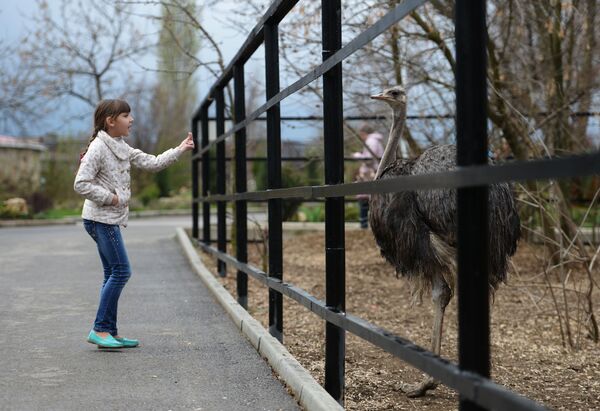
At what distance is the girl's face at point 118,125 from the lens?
591 centimetres

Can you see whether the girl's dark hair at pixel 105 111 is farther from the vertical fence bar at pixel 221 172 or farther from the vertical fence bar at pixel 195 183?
the vertical fence bar at pixel 195 183

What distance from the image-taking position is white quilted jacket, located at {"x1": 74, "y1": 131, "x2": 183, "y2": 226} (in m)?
5.72

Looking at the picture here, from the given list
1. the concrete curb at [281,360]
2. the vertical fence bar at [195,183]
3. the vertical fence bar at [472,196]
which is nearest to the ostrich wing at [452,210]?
the concrete curb at [281,360]

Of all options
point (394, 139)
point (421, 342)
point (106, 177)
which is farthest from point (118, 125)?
point (421, 342)

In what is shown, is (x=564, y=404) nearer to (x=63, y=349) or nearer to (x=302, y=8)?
(x=63, y=349)

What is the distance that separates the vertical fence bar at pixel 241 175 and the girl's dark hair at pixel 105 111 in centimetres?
153

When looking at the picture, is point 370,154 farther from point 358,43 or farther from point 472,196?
point 472,196

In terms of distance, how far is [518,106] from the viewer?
11242 millimetres

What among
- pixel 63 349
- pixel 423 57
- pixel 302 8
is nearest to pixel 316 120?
pixel 423 57

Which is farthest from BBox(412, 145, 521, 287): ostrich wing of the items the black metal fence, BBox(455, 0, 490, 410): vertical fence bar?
BBox(455, 0, 490, 410): vertical fence bar

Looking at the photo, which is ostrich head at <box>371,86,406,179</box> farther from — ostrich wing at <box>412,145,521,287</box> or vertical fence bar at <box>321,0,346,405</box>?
vertical fence bar at <box>321,0,346,405</box>

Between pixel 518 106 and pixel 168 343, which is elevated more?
pixel 518 106

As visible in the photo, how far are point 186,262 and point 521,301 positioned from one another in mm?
4063

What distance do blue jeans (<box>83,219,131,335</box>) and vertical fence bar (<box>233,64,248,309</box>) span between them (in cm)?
157
